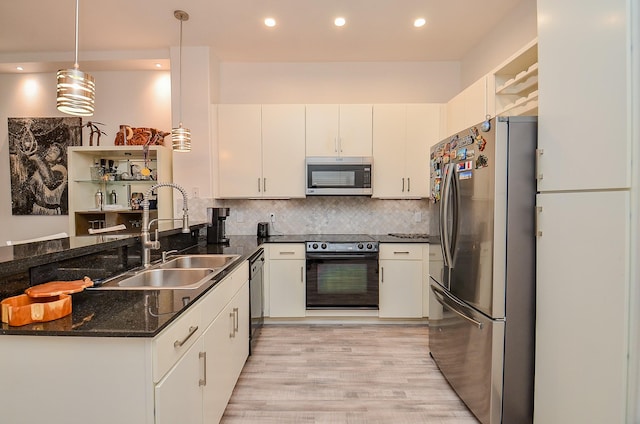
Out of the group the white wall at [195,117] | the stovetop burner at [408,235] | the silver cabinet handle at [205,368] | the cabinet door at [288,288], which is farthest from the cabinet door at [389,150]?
the silver cabinet handle at [205,368]

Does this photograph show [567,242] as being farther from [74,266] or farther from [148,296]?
[74,266]

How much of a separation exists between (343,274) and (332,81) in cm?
228

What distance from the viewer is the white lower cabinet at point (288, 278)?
11.0 feet

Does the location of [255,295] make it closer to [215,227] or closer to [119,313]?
[215,227]

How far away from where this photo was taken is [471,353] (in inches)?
76.4

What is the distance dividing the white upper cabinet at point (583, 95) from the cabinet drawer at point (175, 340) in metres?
1.74

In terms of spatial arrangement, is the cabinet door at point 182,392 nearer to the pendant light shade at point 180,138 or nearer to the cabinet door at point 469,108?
the pendant light shade at point 180,138

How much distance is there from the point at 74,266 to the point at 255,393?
1389 mm

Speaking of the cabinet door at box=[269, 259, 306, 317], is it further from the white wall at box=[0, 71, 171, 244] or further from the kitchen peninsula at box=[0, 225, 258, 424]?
the white wall at box=[0, 71, 171, 244]

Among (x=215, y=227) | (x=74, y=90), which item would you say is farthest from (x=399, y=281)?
(x=74, y=90)

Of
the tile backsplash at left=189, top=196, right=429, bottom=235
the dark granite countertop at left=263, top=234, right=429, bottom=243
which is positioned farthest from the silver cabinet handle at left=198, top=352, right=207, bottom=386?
the tile backsplash at left=189, top=196, right=429, bottom=235

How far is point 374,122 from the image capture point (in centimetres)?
354

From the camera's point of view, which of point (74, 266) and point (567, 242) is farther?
point (74, 266)

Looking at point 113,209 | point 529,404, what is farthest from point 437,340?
point 113,209
